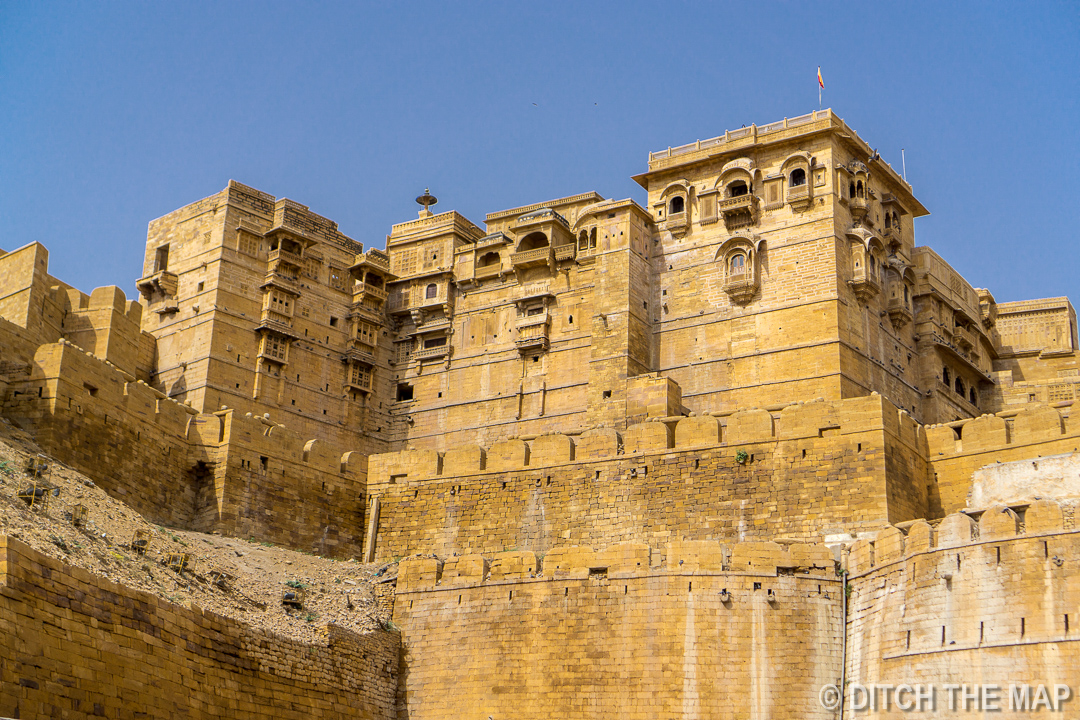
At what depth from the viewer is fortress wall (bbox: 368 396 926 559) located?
99.0 feet

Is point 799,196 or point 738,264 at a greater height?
point 799,196

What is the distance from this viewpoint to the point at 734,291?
1636 inches

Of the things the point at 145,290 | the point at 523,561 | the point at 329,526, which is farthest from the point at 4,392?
the point at 145,290

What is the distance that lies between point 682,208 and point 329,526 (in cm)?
1631

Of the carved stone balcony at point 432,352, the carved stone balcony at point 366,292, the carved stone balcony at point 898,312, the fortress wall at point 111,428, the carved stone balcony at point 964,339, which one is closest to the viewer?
the fortress wall at point 111,428

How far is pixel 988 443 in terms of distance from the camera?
30594mm

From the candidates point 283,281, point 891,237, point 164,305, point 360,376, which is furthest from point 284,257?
point 891,237

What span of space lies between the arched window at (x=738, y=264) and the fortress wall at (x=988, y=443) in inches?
441

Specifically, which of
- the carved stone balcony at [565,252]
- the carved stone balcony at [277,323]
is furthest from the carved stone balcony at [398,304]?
the carved stone balcony at [565,252]

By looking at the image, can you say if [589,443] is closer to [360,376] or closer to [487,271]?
[487,271]

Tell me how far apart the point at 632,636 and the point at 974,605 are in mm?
6264

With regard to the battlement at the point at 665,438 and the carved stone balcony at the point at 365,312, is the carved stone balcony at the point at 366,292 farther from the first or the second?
the battlement at the point at 665,438

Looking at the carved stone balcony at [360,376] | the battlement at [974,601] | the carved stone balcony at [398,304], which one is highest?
the carved stone balcony at [398,304]

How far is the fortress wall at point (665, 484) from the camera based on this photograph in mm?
30172
